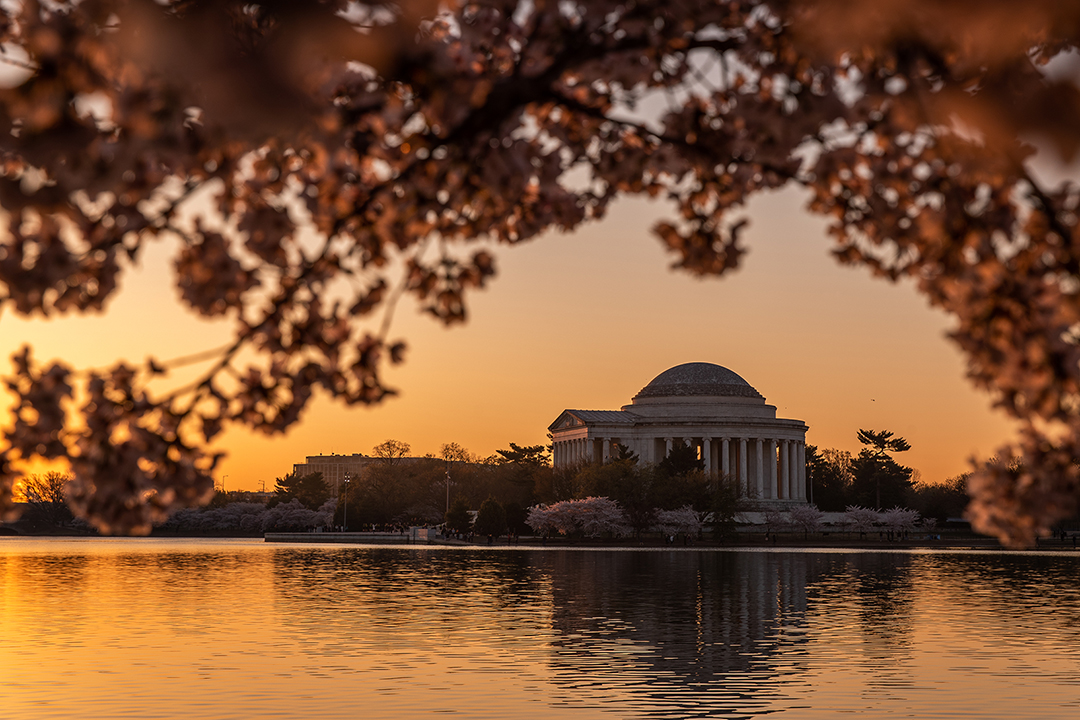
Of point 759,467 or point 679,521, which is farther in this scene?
point 759,467

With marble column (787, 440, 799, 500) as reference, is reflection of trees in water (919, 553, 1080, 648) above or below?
below

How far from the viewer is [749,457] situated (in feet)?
541

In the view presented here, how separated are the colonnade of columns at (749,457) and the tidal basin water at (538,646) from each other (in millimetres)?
99901

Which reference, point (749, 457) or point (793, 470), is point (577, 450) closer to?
point (749, 457)

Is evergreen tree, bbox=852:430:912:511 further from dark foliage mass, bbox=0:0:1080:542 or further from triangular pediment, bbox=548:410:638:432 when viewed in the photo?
dark foliage mass, bbox=0:0:1080:542

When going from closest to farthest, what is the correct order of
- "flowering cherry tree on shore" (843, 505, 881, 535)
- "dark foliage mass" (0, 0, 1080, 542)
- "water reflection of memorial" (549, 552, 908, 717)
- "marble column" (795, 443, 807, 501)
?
"dark foliage mass" (0, 0, 1080, 542), "water reflection of memorial" (549, 552, 908, 717), "flowering cherry tree on shore" (843, 505, 881, 535), "marble column" (795, 443, 807, 501)

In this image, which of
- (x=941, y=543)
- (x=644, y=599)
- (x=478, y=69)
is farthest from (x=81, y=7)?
(x=941, y=543)

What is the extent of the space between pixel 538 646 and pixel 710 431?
130 m

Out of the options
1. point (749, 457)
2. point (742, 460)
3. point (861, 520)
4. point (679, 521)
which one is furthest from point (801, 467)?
point (679, 521)

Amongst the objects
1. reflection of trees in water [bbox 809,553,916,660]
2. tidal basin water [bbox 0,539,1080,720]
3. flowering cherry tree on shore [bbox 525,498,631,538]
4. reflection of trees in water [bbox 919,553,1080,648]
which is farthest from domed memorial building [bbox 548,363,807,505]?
tidal basin water [bbox 0,539,1080,720]

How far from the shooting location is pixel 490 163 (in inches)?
350

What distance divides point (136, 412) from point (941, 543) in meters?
A: 114

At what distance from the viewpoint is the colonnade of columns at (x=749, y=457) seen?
161125mm

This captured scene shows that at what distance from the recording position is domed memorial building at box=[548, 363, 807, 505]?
160m
